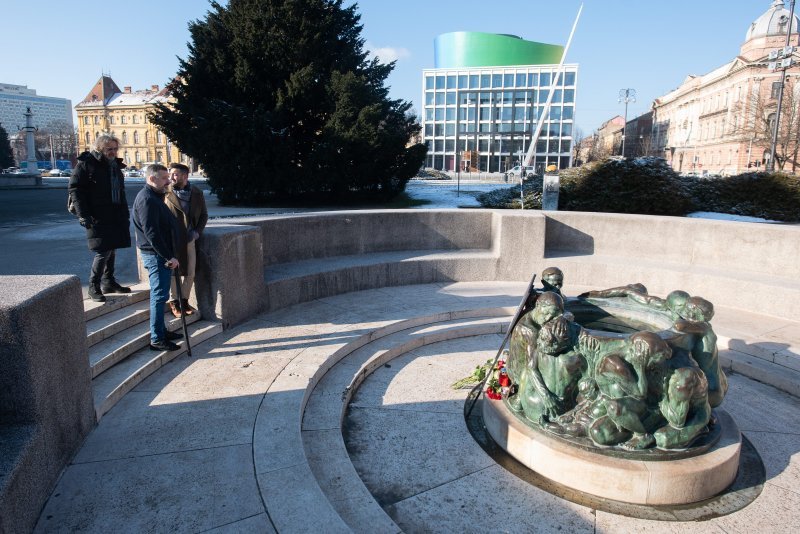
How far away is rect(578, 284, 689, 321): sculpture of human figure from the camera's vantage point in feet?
13.3

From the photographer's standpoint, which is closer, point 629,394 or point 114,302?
point 629,394

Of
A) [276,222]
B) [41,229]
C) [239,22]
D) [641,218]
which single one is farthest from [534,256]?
[239,22]

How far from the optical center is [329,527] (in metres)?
2.77

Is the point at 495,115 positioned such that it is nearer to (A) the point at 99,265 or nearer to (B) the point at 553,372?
(A) the point at 99,265

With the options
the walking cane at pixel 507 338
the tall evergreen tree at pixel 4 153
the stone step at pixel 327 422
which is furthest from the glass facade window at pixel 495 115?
the walking cane at pixel 507 338

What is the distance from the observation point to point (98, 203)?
5434mm

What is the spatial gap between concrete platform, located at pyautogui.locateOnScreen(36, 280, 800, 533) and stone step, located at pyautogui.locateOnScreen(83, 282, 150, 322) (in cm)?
108

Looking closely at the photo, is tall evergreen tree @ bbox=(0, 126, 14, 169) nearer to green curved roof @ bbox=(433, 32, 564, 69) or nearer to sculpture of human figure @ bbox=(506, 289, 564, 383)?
green curved roof @ bbox=(433, 32, 564, 69)

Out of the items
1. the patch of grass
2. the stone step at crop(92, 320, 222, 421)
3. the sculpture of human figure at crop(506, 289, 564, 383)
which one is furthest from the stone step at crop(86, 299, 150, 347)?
the patch of grass

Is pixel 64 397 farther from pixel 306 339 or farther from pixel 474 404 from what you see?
pixel 474 404

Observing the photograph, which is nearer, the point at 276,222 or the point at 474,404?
the point at 474,404

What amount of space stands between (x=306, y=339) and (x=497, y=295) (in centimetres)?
339

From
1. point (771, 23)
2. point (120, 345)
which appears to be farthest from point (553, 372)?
point (771, 23)

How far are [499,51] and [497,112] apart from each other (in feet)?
45.6
